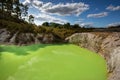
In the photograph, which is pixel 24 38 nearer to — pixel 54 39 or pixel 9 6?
pixel 54 39

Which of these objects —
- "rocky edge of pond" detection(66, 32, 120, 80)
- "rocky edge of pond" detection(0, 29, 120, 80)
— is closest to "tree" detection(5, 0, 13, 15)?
"rocky edge of pond" detection(0, 29, 120, 80)

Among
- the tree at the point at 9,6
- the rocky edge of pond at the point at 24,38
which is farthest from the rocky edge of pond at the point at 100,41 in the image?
the tree at the point at 9,6

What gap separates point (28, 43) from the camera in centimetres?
2428

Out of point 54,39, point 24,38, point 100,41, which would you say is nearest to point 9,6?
point 24,38

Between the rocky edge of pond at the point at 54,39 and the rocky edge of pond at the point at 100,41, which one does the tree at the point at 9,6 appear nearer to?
the rocky edge of pond at the point at 54,39

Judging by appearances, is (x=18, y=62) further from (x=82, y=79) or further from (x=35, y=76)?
(x=82, y=79)

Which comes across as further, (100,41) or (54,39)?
(54,39)

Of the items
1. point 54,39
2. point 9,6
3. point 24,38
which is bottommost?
point 54,39

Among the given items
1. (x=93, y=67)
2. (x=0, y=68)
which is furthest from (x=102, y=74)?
(x=0, y=68)

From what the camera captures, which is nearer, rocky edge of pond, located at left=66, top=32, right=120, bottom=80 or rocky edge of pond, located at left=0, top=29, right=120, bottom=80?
rocky edge of pond, located at left=66, top=32, right=120, bottom=80

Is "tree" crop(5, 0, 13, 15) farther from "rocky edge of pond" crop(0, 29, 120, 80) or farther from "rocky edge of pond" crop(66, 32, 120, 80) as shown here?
"rocky edge of pond" crop(66, 32, 120, 80)

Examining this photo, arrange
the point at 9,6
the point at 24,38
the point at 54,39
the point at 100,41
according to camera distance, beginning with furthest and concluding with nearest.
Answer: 1. the point at 9,6
2. the point at 54,39
3. the point at 24,38
4. the point at 100,41

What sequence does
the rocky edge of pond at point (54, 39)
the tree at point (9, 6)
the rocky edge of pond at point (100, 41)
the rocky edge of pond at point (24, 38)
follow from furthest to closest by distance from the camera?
the tree at point (9, 6) < the rocky edge of pond at point (24, 38) < the rocky edge of pond at point (54, 39) < the rocky edge of pond at point (100, 41)

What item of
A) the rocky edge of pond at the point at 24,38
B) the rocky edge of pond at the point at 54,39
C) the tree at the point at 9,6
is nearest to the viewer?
the rocky edge of pond at the point at 54,39
